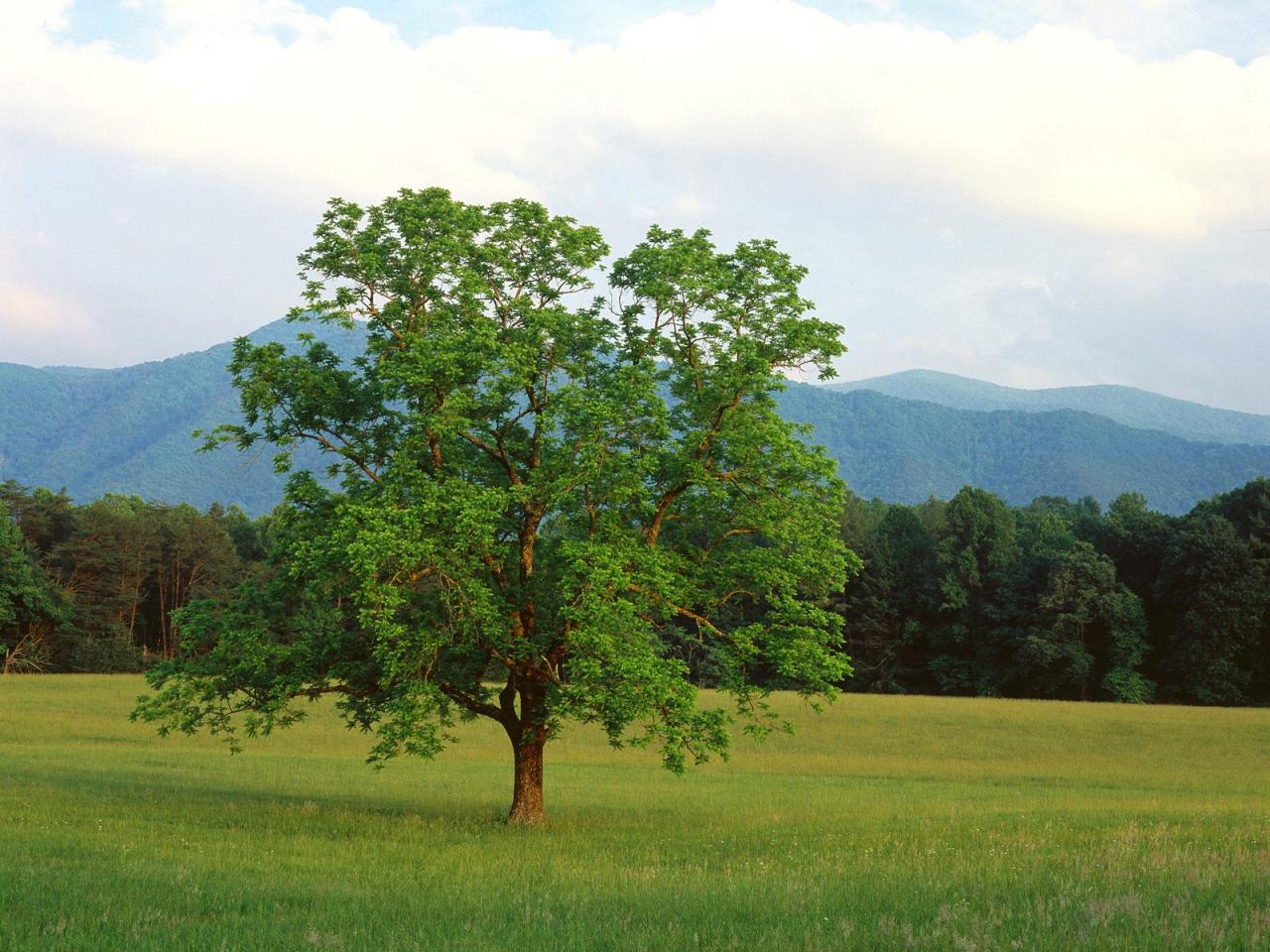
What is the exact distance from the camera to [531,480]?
22.1 m

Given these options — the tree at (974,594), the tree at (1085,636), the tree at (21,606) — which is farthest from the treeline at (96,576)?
the tree at (1085,636)

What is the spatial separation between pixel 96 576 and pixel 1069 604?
85059mm

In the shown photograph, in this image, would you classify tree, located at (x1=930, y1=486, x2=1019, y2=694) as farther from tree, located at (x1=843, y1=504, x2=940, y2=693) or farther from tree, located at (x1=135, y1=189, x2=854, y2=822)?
tree, located at (x1=135, y1=189, x2=854, y2=822)

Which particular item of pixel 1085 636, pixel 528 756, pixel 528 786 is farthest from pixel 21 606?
pixel 1085 636

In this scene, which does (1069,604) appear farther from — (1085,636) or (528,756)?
(528,756)

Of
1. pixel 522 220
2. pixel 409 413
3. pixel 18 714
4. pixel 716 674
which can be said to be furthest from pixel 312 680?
pixel 18 714

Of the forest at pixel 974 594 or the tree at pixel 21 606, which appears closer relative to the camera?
the forest at pixel 974 594

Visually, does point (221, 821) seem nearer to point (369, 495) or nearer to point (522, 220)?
point (369, 495)

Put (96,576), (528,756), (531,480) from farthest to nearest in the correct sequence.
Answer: (96,576) → (528,756) → (531,480)

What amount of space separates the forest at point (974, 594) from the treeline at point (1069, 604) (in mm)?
152

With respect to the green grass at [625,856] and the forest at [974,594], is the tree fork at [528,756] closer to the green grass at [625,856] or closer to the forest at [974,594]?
the green grass at [625,856]

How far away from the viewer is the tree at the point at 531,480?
2097 centimetres

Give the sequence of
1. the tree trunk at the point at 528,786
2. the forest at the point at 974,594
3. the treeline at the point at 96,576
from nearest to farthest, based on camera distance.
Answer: the tree trunk at the point at 528,786, the forest at the point at 974,594, the treeline at the point at 96,576

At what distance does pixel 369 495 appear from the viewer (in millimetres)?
22016
